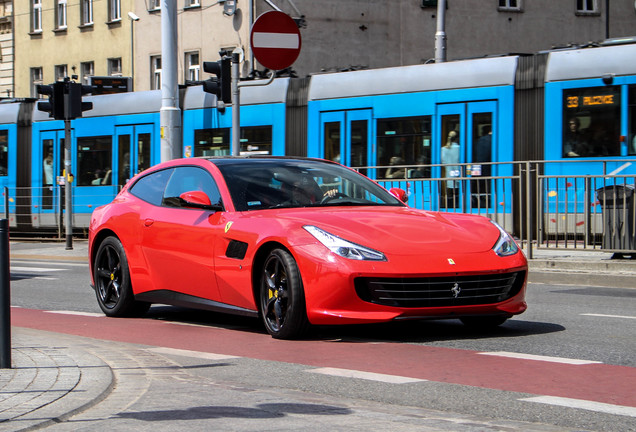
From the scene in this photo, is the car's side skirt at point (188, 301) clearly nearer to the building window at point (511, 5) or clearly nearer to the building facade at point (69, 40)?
the building facade at point (69, 40)

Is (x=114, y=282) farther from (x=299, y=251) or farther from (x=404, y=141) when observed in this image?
(x=404, y=141)

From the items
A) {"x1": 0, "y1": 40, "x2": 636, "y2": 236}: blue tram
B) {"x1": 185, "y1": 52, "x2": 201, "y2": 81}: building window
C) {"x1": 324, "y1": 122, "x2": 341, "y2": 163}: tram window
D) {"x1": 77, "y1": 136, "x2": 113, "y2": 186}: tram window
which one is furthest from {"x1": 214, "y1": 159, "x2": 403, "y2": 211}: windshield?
{"x1": 185, "y1": 52, "x2": 201, "y2": 81}: building window

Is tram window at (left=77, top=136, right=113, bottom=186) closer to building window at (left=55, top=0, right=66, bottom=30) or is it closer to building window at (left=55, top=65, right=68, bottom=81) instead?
building window at (left=55, top=65, right=68, bottom=81)

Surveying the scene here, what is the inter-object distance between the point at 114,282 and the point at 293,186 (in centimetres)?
220

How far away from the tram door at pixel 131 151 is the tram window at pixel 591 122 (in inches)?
425

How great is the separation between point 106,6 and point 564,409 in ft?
149

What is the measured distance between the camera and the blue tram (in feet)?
57.2

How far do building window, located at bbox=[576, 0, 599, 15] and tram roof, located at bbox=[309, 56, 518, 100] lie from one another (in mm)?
28876

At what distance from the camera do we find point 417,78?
21266 millimetres

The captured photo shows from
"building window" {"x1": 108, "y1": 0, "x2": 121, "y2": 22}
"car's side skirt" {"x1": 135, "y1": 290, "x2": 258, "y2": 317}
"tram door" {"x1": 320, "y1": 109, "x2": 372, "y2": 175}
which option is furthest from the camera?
"building window" {"x1": 108, "y1": 0, "x2": 121, "y2": 22}

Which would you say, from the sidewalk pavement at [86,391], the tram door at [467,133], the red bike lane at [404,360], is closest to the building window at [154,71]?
the tram door at [467,133]

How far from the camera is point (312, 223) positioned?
8195 mm

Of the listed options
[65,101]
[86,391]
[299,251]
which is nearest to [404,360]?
[299,251]

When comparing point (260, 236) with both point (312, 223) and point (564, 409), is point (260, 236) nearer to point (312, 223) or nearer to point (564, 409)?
point (312, 223)
